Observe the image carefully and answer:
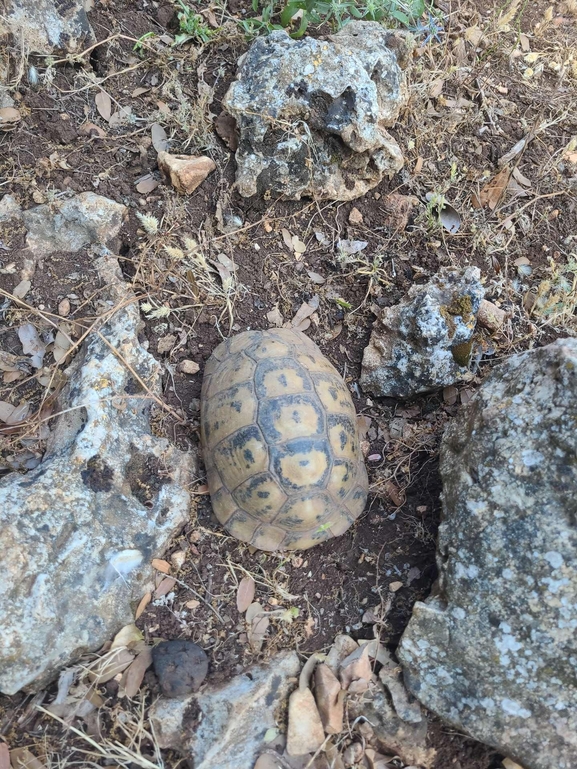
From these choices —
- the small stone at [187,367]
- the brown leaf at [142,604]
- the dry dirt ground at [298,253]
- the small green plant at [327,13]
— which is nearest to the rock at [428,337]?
the dry dirt ground at [298,253]

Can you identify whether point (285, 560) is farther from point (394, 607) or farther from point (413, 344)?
Answer: point (413, 344)

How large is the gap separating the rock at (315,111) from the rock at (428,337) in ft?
2.77

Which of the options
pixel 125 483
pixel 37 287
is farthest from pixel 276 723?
pixel 37 287

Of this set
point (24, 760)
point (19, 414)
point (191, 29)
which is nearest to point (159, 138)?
point (191, 29)

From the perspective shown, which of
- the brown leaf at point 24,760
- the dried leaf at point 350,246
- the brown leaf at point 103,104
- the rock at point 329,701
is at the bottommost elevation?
the brown leaf at point 24,760

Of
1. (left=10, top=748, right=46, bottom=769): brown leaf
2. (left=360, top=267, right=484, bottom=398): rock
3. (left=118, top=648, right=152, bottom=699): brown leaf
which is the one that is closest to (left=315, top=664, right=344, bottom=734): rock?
(left=118, top=648, right=152, bottom=699): brown leaf

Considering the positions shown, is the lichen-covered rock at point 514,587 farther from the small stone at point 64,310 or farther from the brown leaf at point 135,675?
the small stone at point 64,310

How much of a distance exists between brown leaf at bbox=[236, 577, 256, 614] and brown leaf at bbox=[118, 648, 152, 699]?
438 millimetres

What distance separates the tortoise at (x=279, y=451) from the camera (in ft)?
8.48

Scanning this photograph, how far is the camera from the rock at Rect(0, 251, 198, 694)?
Result: 221 cm

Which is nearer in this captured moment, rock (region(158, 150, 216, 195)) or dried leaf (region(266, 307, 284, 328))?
rock (region(158, 150, 216, 195))

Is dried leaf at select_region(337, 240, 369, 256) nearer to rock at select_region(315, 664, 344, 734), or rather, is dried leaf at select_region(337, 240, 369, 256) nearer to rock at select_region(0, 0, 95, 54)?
rock at select_region(0, 0, 95, 54)

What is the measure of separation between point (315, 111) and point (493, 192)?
4.29 ft

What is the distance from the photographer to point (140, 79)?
3303mm
